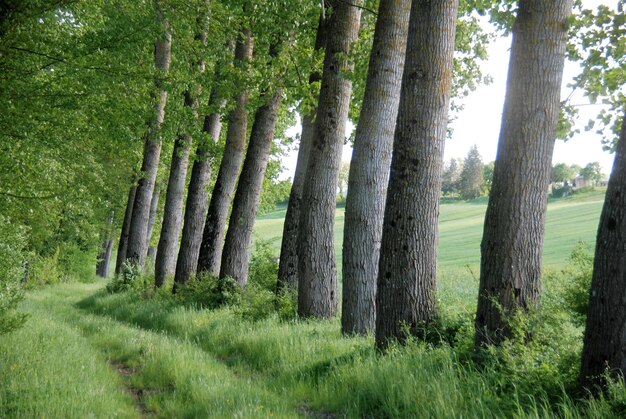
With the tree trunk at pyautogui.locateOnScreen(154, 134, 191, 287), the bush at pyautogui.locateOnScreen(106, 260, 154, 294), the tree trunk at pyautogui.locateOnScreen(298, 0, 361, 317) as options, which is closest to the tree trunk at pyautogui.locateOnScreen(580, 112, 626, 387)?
the tree trunk at pyautogui.locateOnScreen(298, 0, 361, 317)

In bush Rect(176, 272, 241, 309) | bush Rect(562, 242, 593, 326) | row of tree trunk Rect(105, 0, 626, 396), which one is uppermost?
row of tree trunk Rect(105, 0, 626, 396)

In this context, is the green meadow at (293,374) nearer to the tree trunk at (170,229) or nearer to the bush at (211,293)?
the bush at (211,293)

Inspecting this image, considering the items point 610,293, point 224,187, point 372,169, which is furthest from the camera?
point 224,187

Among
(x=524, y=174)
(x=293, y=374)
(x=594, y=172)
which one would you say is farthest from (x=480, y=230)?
(x=524, y=174)

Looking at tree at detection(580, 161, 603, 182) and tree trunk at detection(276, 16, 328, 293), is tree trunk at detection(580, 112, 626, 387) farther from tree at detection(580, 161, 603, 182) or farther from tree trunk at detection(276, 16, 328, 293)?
tree trunk at detection(276, 16, 328, 293)

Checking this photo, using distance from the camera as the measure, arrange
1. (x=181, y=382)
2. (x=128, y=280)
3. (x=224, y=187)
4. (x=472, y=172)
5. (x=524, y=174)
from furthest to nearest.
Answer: (x=472, y=172)
(x=128, y=280)
(x=224, y=187)
(x=181, y=382)
(x=524, y=174)

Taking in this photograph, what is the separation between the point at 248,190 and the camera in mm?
14023

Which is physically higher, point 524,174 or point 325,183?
point 524,174

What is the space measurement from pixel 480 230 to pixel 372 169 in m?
64.5

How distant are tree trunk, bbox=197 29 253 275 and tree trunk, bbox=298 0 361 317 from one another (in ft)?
16.1

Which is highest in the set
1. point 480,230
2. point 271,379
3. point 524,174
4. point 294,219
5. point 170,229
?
point 524,174

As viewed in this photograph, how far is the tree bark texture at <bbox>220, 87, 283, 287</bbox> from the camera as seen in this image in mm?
13922

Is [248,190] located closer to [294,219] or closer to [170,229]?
[294,219]

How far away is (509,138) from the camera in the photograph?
5.91m
